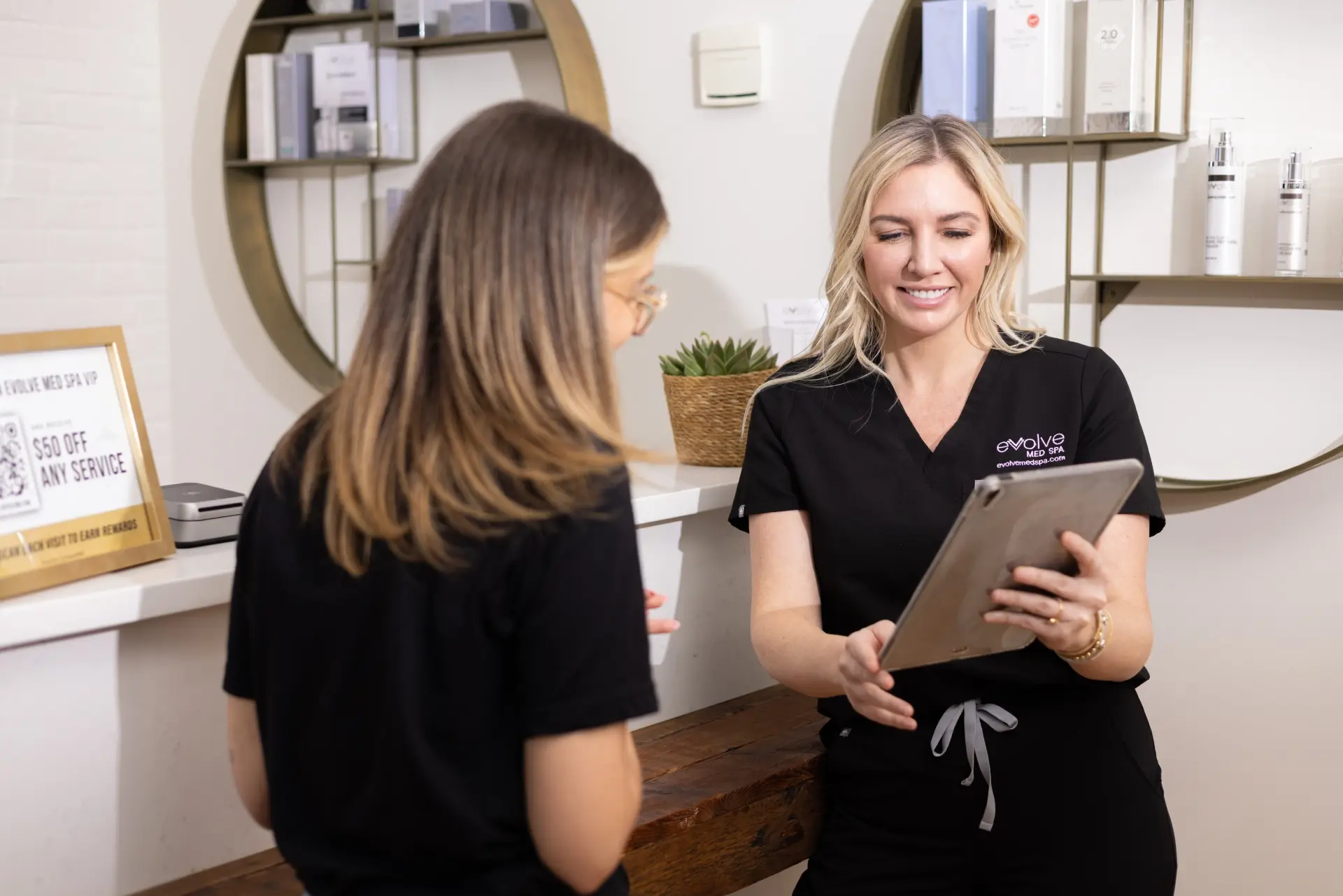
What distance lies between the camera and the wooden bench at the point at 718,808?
1642 mm

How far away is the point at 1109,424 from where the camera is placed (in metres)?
1.62

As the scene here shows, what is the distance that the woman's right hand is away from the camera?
55.9 inches

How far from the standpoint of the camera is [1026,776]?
158cm

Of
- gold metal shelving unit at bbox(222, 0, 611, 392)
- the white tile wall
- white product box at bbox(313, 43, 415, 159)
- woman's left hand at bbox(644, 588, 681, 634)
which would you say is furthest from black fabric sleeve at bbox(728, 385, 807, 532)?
the white tile wall

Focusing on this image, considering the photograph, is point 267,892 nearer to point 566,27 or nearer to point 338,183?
point 566,27

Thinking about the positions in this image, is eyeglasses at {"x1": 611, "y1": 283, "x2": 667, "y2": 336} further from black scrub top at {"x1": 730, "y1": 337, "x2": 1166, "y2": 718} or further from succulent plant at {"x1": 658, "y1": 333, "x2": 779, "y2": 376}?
succulent plant at {"x1": 658, "y1": 333, "x2": 779, "y2": 376}

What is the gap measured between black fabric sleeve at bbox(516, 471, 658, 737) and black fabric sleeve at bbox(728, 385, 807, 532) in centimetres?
77

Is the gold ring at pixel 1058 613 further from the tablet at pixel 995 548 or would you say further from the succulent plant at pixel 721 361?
the succulent plant at pixel 721 361

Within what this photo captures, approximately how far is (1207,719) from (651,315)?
A: 161cm

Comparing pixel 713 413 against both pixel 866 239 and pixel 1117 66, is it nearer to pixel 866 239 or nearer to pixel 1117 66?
pixel 866 239

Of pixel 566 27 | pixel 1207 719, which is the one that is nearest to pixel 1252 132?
pixel 1207 719

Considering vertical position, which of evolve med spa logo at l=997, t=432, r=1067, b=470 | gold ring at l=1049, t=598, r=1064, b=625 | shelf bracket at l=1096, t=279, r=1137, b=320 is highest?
shelf bracket at l=1096, t=279, r=1137, b=320

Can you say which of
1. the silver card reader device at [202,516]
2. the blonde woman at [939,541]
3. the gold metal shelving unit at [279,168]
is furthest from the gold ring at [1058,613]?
the gold metal shelving unit at [279,168]

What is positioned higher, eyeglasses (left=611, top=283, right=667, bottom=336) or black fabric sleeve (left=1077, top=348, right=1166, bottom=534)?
eyeglasses (left=611, top=283, right=667, bottom=336)
